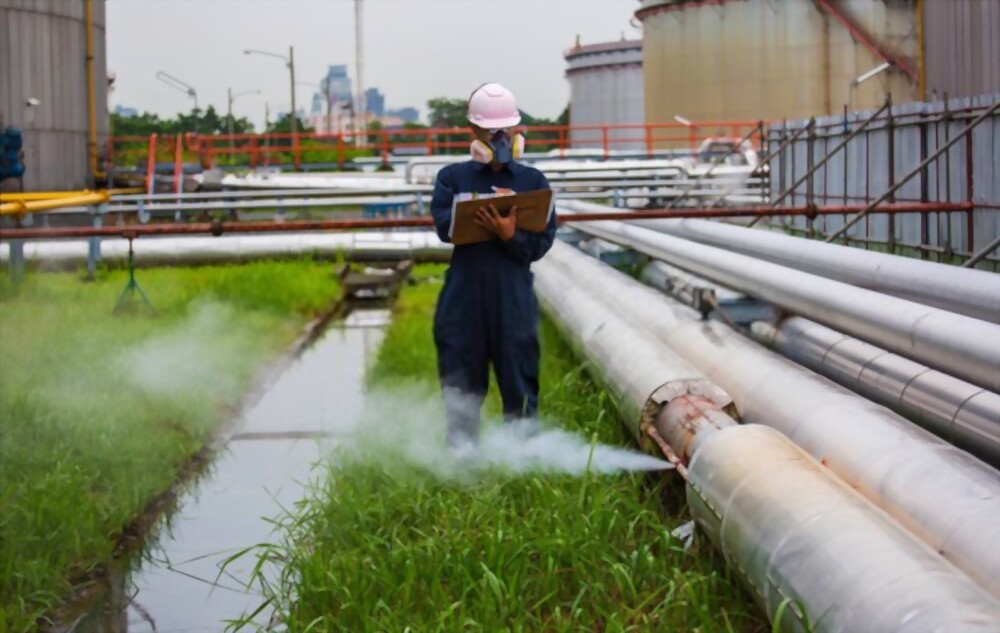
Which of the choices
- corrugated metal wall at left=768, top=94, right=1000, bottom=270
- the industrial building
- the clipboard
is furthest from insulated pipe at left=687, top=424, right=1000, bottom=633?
the industrial building

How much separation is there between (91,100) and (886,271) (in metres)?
23.4

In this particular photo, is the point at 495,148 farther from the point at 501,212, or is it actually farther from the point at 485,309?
the point at 485,309

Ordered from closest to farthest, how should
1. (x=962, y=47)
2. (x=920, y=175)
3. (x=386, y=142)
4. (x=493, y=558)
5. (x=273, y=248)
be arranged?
1. (x=493, y=558)
2. (x=920, y=175)
3. (x=273, y=248)
4. (x=962, y=47)
5. (x=386, y=142)

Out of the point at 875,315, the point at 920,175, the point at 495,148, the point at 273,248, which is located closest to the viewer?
the point at 875,315

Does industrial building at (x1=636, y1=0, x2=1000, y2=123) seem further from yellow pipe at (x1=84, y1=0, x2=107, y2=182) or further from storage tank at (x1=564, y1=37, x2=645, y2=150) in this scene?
storage tank at (x1=564, y1=37, x2=645, y2=150)

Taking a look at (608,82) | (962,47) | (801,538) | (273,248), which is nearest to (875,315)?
(801,538)

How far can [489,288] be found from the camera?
20.1 ft

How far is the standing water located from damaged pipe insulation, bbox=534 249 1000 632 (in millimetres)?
1619

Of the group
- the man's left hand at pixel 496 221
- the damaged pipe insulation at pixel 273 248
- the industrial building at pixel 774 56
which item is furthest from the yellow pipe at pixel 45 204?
the industrial building at pixel 774 56

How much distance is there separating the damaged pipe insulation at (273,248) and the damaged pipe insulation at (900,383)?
866 centimetres

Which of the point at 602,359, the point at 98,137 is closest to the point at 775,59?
the point at 98,137

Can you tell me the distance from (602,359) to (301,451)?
5.37 feet

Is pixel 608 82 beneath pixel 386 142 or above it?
above

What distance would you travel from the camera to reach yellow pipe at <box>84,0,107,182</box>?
1067 inches
